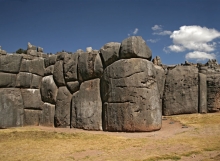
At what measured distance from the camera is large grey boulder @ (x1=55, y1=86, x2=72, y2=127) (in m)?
16.3

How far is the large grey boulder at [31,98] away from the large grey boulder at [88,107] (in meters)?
3.52

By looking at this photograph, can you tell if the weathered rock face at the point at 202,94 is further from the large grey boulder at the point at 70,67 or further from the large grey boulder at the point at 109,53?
the large grey boulder at the point at 70,67

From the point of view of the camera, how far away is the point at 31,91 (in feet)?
58.9

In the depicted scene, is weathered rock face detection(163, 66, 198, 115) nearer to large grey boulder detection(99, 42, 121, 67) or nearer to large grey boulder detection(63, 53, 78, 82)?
large grey boulder detection(99, 42, 121, 67)

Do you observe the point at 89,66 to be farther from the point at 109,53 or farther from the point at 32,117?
the point at 32,117

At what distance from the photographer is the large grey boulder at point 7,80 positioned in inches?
662

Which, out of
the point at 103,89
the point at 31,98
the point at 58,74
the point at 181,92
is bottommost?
the point at 31,98

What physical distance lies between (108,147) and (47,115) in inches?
354

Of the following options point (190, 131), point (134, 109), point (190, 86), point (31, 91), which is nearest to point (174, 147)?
point (190, 131)

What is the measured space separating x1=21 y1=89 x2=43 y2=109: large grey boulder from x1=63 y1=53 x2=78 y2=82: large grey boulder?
9.50 ft

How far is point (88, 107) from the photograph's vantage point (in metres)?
15.1

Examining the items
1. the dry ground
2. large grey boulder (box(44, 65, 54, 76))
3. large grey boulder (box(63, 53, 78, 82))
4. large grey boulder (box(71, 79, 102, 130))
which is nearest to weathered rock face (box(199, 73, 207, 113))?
the dry ground

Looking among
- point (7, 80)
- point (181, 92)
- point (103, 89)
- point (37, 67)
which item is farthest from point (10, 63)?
point (181, 92)

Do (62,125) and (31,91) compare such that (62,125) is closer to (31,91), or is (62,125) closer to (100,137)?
(31,91)
